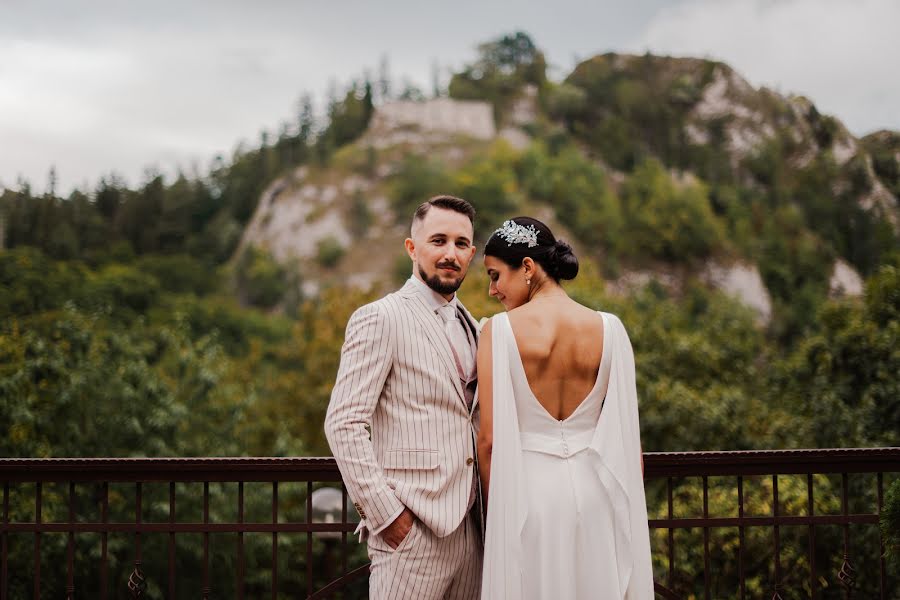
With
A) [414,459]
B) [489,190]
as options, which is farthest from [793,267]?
[414,459]

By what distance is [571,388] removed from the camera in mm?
2721

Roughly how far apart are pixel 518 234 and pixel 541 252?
9 centimetres

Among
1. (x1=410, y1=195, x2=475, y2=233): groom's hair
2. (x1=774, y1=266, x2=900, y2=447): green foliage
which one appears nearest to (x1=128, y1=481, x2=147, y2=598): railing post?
(x1=410, y1=195, x2=475, y2=233): groom's hair

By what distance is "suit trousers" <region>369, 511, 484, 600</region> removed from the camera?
2.62 m

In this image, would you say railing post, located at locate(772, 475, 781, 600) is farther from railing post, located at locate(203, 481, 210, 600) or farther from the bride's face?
railing post, located at locate(203, 481, 210, 600)

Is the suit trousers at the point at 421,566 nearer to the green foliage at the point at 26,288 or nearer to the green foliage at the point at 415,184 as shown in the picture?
the green foliage at the point at 26,288

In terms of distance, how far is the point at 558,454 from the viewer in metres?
2.68

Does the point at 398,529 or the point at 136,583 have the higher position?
the point at 398,529

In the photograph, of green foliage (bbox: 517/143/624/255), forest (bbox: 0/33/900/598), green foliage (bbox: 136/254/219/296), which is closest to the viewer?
forest (bbox: 0/33/900/598)

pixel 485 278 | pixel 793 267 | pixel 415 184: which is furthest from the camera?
pixel 415 184

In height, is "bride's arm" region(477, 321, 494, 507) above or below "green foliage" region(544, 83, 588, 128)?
below

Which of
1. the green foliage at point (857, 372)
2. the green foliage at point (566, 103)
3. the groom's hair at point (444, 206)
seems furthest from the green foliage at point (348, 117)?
the groom's hair at point (444, 206)

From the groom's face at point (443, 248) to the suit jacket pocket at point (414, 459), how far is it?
1.69 ft

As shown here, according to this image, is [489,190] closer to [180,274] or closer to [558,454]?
[180,274]
